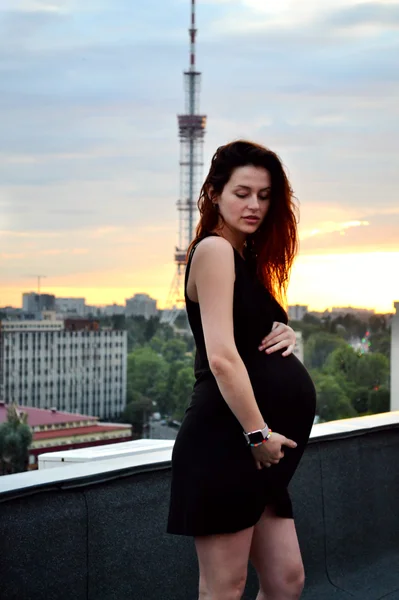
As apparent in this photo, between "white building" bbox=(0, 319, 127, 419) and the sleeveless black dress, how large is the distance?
53101mm

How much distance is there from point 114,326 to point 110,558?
5481 cm

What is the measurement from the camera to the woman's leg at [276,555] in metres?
1.44

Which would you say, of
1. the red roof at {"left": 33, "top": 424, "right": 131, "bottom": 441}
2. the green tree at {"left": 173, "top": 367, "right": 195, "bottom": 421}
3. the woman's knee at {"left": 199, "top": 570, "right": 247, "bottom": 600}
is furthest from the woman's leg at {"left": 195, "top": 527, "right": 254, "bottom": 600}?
the green tree at {"left": 173, "top": 367, "right": 195, "bottom": 421}

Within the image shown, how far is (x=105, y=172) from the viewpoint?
208ft

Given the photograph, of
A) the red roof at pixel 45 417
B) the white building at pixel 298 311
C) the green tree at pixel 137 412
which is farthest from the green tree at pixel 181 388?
the white building at pixel 298 311

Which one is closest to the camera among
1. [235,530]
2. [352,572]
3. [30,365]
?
[235,530]

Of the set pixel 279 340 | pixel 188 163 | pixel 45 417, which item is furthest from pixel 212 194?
pixel 188 163

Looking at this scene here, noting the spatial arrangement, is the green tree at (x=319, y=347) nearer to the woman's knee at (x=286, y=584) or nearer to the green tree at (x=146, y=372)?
the green tree at (x=146, y=372)

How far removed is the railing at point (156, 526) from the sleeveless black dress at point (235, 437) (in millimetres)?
351

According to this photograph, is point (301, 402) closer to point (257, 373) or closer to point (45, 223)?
point (257, 373)

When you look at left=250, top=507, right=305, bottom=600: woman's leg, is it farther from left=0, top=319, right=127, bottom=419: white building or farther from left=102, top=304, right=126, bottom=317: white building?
left=102, top=304, right=126, bottom=317: white building

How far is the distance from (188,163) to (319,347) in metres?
17.5

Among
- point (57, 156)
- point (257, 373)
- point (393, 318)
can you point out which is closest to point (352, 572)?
point (257, 373)

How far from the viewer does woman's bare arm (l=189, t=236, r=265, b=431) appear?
51.9 inches
